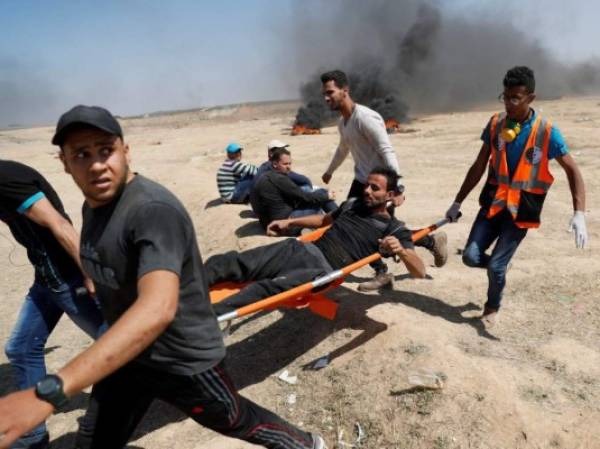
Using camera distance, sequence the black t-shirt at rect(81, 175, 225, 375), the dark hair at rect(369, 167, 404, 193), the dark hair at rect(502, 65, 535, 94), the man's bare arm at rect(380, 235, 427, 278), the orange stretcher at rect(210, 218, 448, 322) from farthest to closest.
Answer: the dark hair at rect(369, 167, 404, 193), the man's bare arm at rect(380, 235, 427, 278), the dark hair at rect(502, 65, 535, 94), the orange stretcher at rect(210, 218, 448, 322), the black t-shirt at rect(81, 175, 225, 375)

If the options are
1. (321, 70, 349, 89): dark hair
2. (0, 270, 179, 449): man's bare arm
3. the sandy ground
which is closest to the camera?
(0, 270, 179, 449): man's bare arm

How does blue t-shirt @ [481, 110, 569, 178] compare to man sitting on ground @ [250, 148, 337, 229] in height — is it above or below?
above

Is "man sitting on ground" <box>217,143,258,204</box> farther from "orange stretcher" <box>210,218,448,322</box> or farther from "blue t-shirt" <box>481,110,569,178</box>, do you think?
"blue t-shirt" <box>481,110,569,178</box>

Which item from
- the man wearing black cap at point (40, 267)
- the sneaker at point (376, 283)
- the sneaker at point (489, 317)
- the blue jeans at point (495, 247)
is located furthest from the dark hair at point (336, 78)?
the man wearing black cap at point (40, 267)

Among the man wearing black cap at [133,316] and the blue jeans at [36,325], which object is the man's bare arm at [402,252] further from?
the blue jeans at [36,325]

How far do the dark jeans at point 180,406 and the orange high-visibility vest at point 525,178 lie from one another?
2.31 m

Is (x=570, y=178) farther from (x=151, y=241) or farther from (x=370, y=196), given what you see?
(x=151, y=241)

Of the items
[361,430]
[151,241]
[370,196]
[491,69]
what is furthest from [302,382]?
[491,69]

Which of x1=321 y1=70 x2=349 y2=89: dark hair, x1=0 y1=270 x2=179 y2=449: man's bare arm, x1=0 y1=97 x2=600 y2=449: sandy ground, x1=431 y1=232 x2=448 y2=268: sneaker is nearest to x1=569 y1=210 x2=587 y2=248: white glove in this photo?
x1=0 y1=97 x2=600 y2=449: sandy ground

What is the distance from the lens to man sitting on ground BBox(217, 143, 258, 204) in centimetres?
755

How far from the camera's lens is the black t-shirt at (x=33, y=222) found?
2.36 meters

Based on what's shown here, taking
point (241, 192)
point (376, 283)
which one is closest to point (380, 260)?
point (376, 283)

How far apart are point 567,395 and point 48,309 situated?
3.00 metres

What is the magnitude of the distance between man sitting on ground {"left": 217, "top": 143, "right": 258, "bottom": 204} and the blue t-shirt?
465 centimetres
